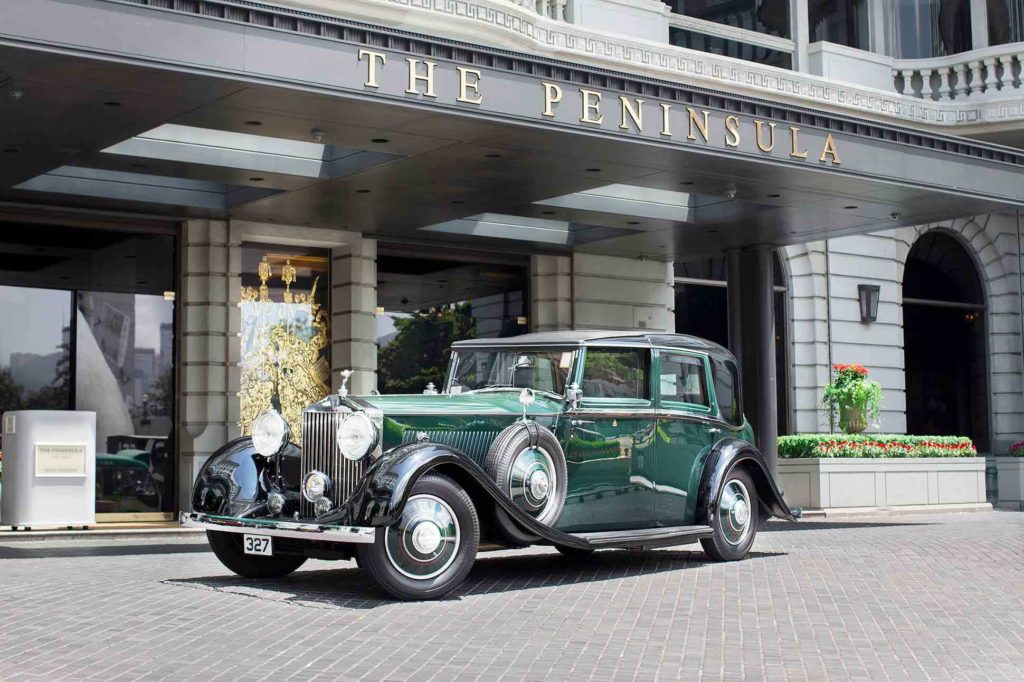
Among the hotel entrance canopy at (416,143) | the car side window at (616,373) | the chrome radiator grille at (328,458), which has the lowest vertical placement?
the chrome radiator grille at (328,458)

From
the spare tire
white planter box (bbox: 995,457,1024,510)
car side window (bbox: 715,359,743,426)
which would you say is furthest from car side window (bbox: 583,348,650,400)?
white planter box (bbox: 995,457,1024,510)

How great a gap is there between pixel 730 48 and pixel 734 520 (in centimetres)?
1220

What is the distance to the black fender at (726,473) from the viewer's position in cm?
1039

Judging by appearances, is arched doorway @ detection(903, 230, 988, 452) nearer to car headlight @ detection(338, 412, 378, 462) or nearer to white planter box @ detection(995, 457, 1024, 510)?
white planter box @ detection(995, 457, 1024, 510)

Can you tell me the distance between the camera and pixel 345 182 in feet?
46.3

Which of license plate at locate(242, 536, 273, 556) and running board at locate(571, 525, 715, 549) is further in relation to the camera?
running board at locate(571, 525, 715, 549)

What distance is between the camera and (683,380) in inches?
421

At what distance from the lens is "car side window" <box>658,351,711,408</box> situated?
10445mm

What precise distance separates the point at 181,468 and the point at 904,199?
31.0 ft

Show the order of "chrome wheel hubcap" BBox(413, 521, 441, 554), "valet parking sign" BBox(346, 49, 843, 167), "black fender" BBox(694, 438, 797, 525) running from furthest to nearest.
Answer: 1. "valet parking sign" BBox(346, 49, 843, 167)
2. "black fender" BBox(694, 438, 797, 525)
3. "chrome wheel hubcap" BBox(413, 521, 441, 554)

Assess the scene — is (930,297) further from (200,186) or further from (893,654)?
(893,654)

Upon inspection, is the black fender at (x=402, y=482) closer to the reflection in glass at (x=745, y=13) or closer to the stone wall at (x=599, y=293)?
the stone wall at (x=599, y=293)

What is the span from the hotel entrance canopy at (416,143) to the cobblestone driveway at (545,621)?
3884mm

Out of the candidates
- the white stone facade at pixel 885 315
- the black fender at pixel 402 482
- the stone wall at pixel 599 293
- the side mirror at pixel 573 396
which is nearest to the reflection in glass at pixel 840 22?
the white stone facade at pixel 885 315
